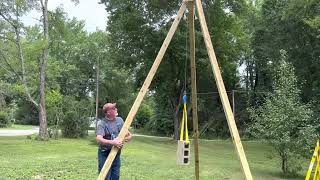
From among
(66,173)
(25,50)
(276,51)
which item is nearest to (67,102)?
(25,50)

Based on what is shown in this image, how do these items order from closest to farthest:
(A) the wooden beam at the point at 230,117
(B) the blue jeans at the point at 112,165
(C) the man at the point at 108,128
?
(A) the wooden beam at the point at 230,117 < (C) the man at the point at 108,128 < (B) the blue jeans at the point at 112,165

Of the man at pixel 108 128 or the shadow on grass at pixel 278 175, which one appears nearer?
the man at pixel 108 128

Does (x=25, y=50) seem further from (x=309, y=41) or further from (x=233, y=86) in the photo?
(x=233, y=86)

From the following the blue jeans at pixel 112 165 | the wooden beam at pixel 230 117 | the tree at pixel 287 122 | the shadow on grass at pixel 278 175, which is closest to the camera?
the wooden beam at pixel 230 117

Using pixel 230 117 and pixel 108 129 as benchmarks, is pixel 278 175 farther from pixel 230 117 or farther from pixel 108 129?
pixel 230 117

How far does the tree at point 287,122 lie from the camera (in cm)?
1606

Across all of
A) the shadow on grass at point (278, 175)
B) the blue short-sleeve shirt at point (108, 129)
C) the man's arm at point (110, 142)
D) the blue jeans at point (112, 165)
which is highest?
the blue short-sleeve shirt at point (108, 129)

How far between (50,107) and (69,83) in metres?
29.9

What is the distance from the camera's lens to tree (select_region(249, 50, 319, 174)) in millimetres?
16062

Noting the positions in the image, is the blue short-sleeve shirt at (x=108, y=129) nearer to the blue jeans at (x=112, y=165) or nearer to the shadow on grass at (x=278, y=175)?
the blue jeans at (x=112, y=165)

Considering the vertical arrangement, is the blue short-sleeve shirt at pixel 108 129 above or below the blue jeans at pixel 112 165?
above

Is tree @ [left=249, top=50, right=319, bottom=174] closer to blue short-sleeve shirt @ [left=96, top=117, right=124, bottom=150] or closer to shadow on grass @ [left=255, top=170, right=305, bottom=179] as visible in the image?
shadow on grass @ [left=255, top=170, right=305, bottom=179]

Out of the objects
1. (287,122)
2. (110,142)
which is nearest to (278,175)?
(287,122)

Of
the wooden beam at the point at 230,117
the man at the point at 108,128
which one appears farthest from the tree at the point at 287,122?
the wooden beam at the point at 230,117
